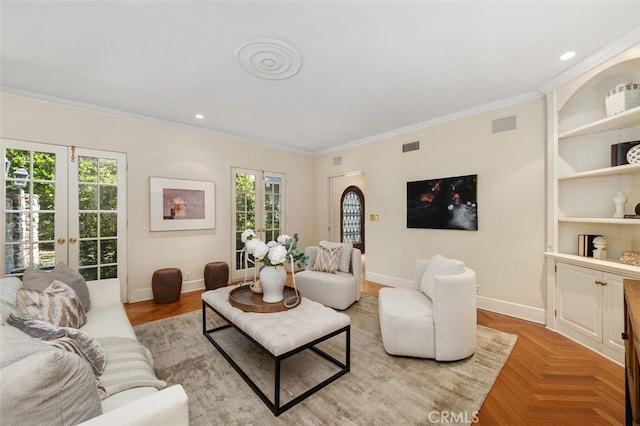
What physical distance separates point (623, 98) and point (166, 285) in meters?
5.62

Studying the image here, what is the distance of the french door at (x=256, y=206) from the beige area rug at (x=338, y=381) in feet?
7.21

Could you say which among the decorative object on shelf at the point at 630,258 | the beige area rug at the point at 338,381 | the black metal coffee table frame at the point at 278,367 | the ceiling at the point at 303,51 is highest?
the ceiling at the point at 303,51

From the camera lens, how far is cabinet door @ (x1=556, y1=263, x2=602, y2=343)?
2383 mm

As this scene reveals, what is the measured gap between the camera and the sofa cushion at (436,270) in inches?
91.0

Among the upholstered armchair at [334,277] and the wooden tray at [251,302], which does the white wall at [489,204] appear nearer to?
the upholstered armchair at [334,277]

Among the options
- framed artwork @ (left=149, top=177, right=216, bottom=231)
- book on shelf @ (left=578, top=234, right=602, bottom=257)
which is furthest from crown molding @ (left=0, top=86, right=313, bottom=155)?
book on shelf @ (left=578, top=234, right=602, bottom=257)

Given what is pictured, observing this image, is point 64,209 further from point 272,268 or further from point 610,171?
point 610,171

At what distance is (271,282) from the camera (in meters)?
2.31

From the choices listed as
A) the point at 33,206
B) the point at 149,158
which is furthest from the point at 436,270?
the point at 33,206

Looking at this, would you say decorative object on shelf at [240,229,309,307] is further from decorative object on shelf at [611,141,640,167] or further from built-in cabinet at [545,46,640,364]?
decorative object on shelf at [611,141,640,167]

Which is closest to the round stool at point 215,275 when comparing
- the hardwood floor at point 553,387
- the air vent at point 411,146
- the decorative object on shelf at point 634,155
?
the air vent at point 411,146

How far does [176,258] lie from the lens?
4109 millimetres

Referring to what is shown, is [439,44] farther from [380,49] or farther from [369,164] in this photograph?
[369,164]

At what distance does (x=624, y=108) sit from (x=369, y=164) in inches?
122
